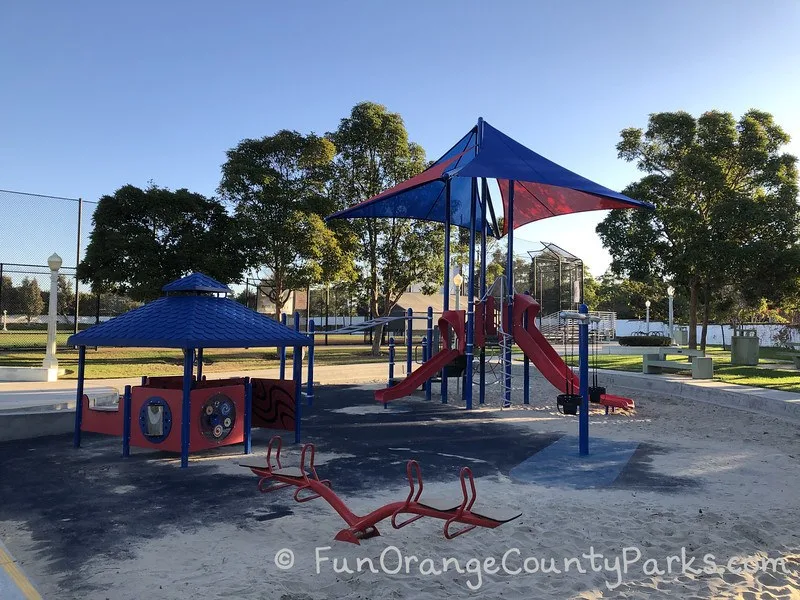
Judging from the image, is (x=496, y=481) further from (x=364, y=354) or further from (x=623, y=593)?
(x=364, y=354)

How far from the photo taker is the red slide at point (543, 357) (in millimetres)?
12609

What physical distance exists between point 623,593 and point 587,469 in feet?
12.5

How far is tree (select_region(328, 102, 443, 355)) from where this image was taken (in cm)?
2927

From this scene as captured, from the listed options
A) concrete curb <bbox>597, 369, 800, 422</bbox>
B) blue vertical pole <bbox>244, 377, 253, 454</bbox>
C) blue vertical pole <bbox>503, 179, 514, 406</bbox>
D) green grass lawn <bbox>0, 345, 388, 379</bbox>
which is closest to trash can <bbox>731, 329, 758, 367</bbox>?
concrete curb <bbox>597, 369, 800, 422</bbox>

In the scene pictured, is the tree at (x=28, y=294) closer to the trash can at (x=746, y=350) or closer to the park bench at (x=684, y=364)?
the park bench at (x=684, y=364)

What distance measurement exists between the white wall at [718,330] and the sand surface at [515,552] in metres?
39.4

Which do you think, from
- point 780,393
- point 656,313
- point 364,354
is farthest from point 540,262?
point 656,313

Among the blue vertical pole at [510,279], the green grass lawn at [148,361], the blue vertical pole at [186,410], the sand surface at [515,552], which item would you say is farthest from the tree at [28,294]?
the sand surface at [515,552]

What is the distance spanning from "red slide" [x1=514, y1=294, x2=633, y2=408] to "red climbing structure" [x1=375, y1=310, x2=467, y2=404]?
1.35 m

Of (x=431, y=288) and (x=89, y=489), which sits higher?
(x=431, y=288)

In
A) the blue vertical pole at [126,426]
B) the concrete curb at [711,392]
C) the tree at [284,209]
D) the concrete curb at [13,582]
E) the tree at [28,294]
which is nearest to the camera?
the concrete curb at [13,582]

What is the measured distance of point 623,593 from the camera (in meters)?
4.11

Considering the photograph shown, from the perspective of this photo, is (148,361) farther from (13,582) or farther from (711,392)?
(13,582)

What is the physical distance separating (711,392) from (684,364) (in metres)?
4.90
